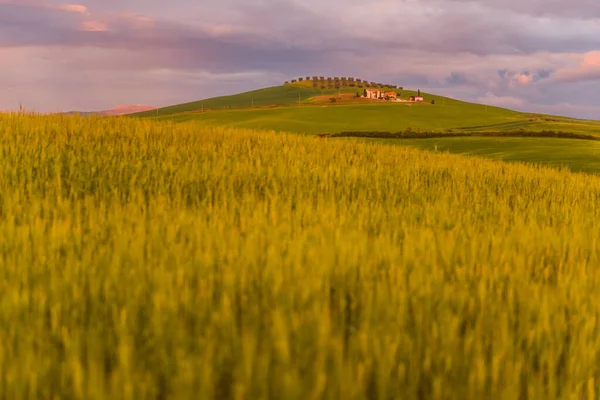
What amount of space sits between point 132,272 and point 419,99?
387ft

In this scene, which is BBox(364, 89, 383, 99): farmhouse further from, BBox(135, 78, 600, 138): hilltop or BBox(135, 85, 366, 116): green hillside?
BBox(135, 78, 600, 138): hilltop

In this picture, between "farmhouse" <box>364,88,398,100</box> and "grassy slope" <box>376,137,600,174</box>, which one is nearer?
"grassy slope" <box>376,137,600,174</box>

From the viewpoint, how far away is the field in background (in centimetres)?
171

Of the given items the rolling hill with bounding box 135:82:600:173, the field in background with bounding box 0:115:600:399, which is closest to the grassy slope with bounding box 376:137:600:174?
the rolling hill with bounding box 135:82:600:173

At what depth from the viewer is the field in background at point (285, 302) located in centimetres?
171

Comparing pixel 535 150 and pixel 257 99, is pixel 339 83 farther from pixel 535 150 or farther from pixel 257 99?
pixel 535 150

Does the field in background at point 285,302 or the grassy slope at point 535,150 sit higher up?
the grassy slope at point 535,150

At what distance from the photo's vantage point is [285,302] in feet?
7.56

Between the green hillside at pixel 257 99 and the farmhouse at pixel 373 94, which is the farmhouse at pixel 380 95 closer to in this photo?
the farmhouse at pixel 373 94

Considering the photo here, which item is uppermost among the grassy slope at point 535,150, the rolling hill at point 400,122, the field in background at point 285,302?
the rolling hill at point 400,122

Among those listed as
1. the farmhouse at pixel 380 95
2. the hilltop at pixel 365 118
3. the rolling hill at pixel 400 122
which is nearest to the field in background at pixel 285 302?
the rolling hill at pixel 400 122

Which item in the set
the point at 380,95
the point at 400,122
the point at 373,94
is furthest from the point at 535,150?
the point at 373,94

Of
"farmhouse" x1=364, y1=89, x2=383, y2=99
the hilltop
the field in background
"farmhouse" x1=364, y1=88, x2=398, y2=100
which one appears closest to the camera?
the field in background

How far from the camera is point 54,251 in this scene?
2.97m
